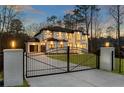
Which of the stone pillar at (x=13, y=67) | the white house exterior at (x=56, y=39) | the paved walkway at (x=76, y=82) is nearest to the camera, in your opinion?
the stone pillar at (x=13, y=67)

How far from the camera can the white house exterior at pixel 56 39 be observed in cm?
1730

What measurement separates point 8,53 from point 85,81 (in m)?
2.01

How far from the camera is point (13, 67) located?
4773mm

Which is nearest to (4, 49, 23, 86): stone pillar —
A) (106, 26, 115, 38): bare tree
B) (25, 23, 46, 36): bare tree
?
(25, 23, 46, 36): bare tree

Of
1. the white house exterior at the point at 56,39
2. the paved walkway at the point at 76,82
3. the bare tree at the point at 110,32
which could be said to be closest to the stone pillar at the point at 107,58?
the paved walkway at the point at 76,82

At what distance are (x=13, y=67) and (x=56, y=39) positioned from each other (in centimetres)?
1321

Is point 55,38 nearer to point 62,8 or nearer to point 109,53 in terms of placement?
point 62,8

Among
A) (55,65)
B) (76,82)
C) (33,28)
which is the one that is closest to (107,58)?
(76,82)

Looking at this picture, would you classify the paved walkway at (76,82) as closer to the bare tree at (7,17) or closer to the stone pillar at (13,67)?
the stone pillar at (13,67)

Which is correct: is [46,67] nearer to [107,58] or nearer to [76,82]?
[107,58]

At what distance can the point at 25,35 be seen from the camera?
16.3 meters

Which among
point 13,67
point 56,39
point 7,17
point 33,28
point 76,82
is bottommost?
point 76,82

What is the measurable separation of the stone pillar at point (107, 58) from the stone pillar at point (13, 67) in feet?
10.8
